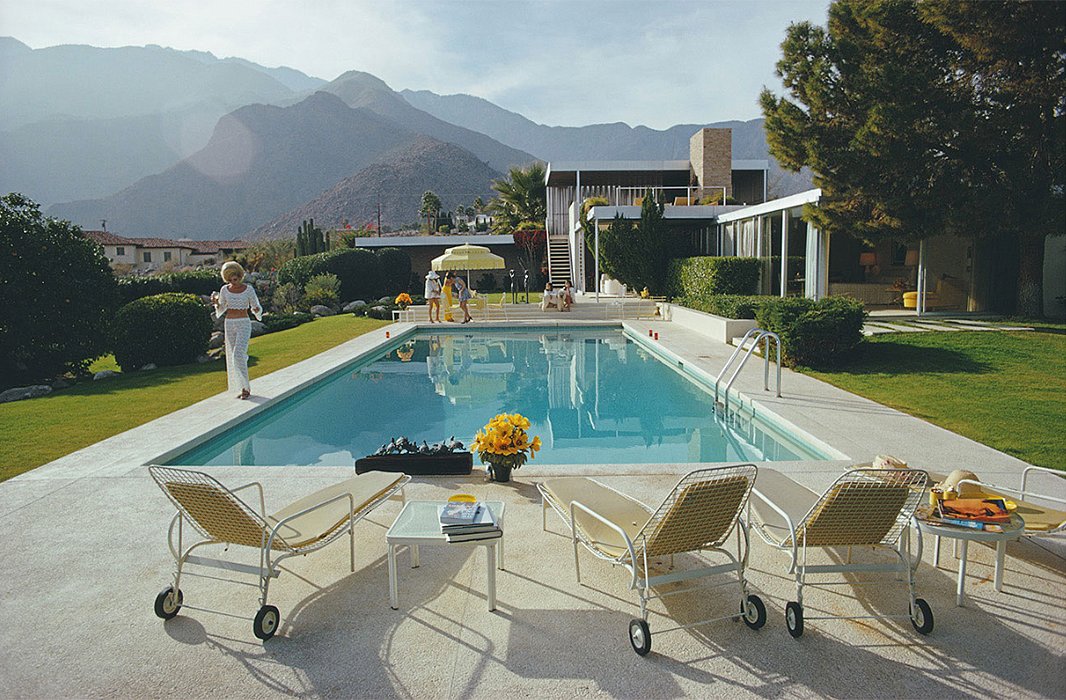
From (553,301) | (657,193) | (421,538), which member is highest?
(657,193)

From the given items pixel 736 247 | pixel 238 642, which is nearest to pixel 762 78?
pixel 736 247

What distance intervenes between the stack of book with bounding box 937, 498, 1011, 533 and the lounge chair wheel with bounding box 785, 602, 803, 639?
101 centimetres

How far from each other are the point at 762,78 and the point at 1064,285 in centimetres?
794

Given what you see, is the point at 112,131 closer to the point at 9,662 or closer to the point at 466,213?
the point at 466,213

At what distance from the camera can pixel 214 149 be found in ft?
404

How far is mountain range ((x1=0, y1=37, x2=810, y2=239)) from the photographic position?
323 ft

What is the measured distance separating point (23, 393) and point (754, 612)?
12371mm

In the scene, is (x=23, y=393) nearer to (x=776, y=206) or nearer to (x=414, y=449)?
(x=414, y=449)

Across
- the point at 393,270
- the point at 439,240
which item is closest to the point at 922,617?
the point at 393,270

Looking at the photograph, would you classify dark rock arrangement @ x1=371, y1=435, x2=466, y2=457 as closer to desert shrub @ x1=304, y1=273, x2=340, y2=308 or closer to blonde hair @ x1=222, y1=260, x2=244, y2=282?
blonde hair @ x1=222, y1=260, x2=244, y2=282

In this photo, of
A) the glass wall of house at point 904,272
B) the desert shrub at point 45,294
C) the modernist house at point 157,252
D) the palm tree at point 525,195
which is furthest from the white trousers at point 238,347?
the modernist house at point 157,252

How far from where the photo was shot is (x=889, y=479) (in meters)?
3.52

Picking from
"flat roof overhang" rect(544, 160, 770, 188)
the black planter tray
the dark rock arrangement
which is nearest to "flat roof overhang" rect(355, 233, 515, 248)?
"flat roof overhang" rect(544, 160, 770, 188)

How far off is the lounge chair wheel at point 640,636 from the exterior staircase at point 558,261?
86.8ft
